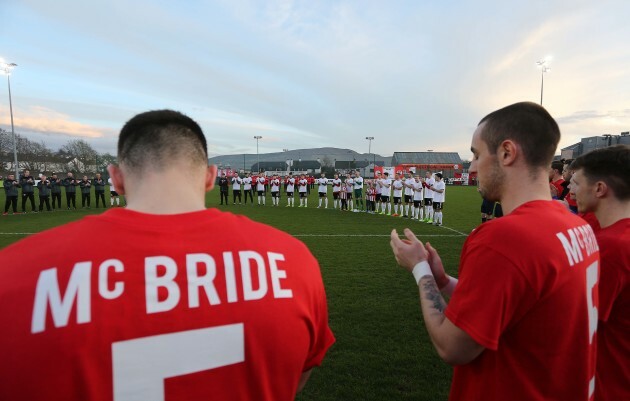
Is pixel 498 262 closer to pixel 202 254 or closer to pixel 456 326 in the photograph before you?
pixel 456 326

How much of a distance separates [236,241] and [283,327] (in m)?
0.32

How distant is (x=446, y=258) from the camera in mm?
8852

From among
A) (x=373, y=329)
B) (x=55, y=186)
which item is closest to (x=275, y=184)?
(x=55, y=186)

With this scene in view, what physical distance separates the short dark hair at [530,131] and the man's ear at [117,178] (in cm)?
162

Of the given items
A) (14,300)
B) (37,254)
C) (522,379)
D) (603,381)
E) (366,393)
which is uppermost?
(37,254)

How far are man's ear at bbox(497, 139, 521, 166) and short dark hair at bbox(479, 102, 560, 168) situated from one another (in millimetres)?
17

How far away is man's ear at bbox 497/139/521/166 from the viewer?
1.62 meters

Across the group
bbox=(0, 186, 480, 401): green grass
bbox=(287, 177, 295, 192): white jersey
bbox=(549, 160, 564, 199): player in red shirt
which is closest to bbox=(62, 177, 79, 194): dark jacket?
bbox=(0, 186, 480, 401): green grass

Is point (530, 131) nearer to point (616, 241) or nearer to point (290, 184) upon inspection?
point (616, 241)

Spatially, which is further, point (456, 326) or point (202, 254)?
point (456, 326)

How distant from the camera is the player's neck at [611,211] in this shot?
2.19m

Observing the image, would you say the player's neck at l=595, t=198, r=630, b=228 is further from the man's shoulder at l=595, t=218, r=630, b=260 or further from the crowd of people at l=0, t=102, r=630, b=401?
the crowd of people at l=0, t=102, r=630, b=401

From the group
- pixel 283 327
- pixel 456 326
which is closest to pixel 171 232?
pixel 283 327

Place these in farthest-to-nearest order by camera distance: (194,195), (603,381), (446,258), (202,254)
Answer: (446,258)
(603,381)
(194,195)
(202,254)
